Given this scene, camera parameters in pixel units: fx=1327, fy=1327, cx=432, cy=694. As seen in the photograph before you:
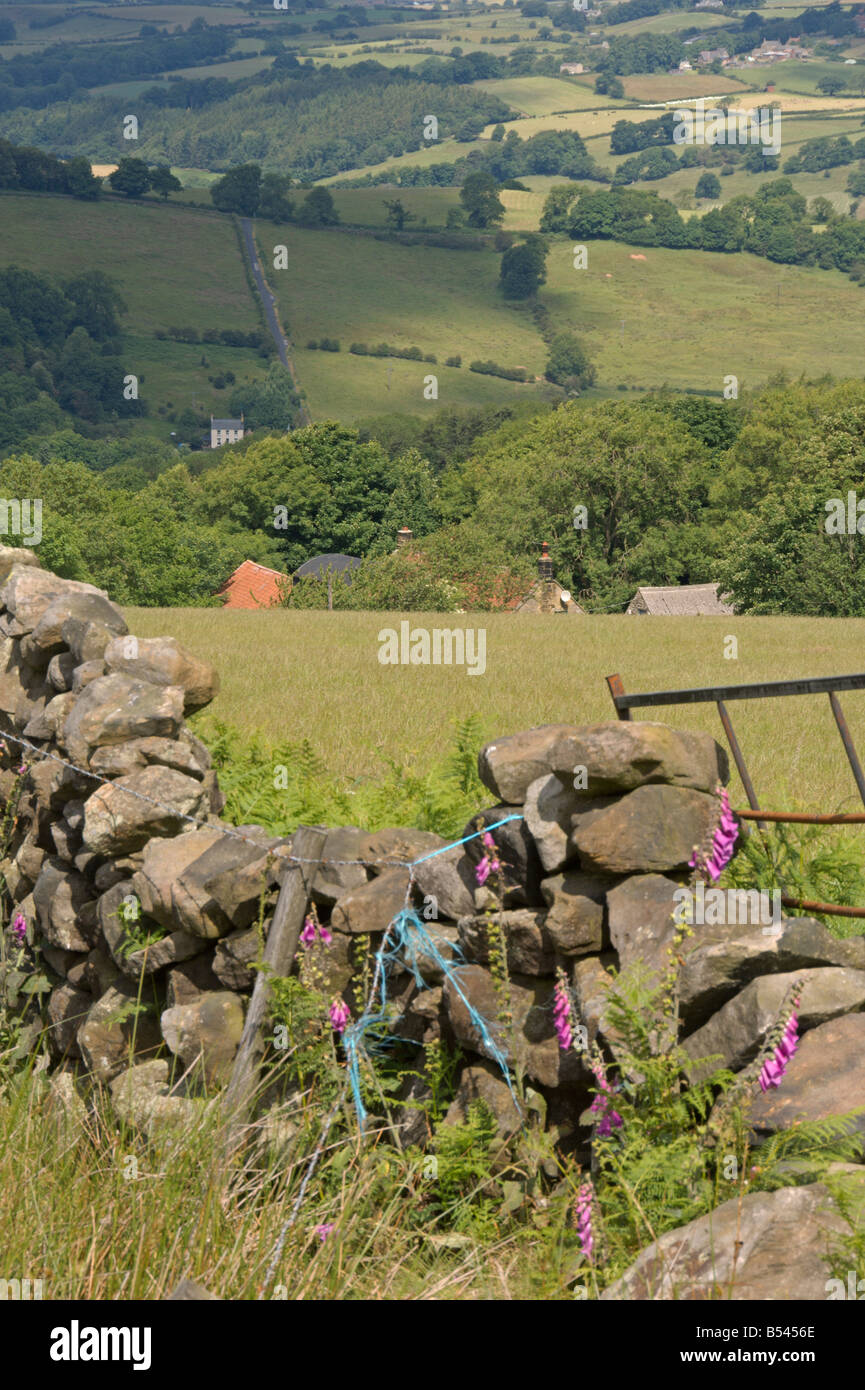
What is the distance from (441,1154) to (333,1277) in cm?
85

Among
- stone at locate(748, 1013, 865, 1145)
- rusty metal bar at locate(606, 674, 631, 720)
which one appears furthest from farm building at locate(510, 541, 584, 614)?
stone at locate(748, 1013, 865, 1145)

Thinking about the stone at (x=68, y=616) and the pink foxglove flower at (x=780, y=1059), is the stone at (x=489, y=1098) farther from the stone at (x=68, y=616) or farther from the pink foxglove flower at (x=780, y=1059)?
the stone at (x=68, y=616)

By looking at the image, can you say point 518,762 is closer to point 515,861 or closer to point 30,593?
point 515,861

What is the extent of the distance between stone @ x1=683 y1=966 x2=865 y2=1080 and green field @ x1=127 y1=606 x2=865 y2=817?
1.45 meters

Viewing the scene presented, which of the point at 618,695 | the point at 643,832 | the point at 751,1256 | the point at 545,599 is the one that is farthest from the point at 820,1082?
the point at 545,599

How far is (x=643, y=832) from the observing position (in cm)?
484

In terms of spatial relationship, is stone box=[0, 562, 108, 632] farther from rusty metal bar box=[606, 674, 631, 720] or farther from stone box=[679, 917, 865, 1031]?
stone box=[679, 917, 865, 1031]

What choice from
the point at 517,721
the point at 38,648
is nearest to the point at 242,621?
the point at 517,721

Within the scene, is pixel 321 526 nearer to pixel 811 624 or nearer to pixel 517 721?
pixel 811 624

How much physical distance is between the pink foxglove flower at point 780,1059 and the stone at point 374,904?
6.94 feet

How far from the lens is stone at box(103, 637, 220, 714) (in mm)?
7828

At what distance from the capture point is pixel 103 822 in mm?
7012

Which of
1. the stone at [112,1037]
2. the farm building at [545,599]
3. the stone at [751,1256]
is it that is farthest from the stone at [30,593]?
the farm building at [545,599]

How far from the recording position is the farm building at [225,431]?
173m
